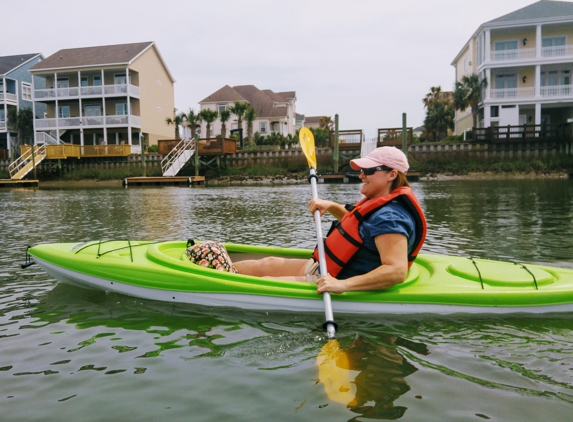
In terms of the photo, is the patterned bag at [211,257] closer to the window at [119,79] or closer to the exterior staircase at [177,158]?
the exterior staircase at [177,158]

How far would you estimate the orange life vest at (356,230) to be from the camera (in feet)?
12.3

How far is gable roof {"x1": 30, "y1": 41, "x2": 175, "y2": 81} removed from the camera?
125ft

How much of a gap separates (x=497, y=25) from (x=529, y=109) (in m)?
5.77

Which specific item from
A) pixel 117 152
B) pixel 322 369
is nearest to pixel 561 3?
pixel 117 152

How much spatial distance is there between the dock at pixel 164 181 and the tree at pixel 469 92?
17.6m

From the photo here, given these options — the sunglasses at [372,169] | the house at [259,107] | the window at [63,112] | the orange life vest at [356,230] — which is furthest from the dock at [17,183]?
the sunglasses at [372,169]

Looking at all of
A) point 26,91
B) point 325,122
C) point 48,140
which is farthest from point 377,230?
point 325,122

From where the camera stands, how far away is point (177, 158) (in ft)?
102

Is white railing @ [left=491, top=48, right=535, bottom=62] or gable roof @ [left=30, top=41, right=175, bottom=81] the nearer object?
white railing @ [left=491, top=48, right=535, bottom=62]

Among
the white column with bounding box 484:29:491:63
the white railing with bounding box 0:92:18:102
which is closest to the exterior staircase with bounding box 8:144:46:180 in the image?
the white railing with bounding box 0:92:18:102

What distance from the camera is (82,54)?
133ft

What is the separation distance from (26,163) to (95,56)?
1077cm

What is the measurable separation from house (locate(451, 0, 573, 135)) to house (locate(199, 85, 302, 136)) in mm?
21252

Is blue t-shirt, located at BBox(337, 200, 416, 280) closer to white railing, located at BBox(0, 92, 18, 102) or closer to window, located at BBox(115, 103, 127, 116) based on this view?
window, located at BBox(115, 103, 127, 116)
